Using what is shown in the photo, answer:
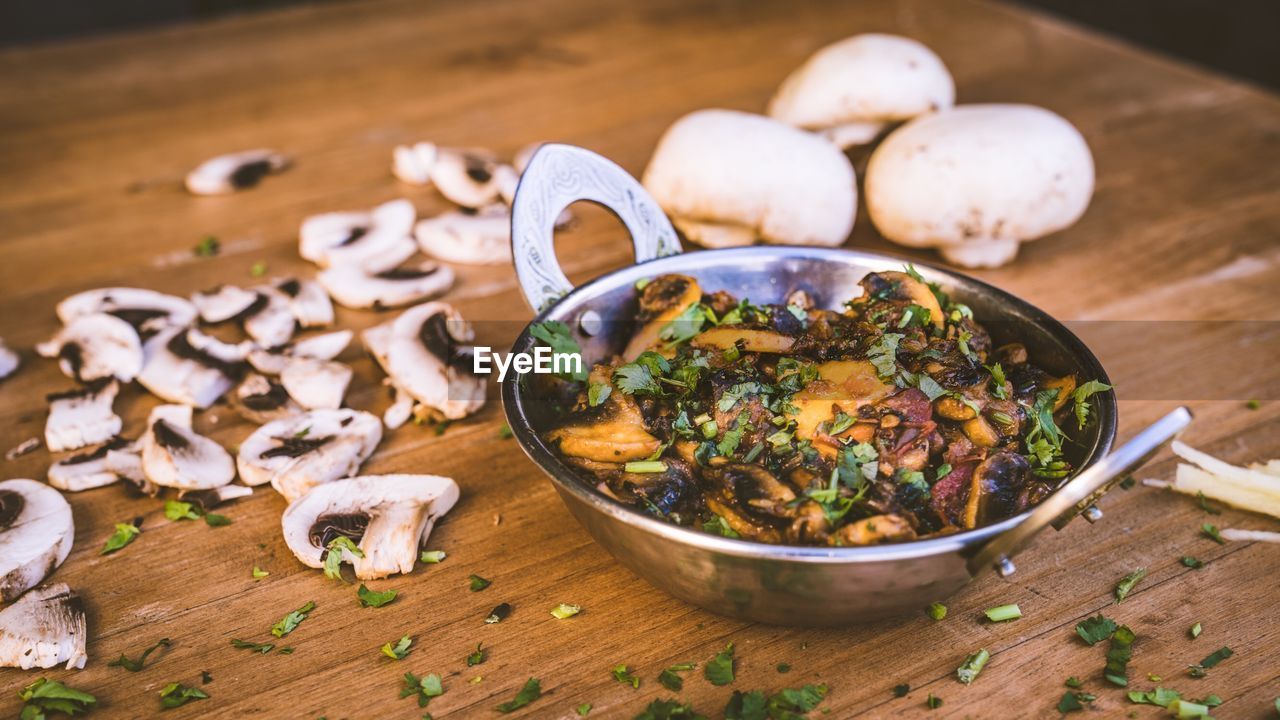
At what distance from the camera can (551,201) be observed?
1974mm

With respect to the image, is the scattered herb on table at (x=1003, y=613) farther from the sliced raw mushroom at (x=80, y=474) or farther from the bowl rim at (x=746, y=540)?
the sliced raw mushroom at (x=80, y=474)

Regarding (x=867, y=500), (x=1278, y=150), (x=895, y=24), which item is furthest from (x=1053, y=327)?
(x=895, y=24)

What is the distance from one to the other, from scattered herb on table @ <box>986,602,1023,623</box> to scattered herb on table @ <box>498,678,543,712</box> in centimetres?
74

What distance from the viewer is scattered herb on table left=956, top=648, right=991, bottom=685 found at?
4.92 feet

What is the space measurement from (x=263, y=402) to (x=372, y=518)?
56 centimetres

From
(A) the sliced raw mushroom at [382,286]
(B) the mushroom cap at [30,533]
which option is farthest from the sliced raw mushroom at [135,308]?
(B) the mushroom cap at [30,533]

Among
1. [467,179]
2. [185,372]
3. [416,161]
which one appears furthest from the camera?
[416,161]

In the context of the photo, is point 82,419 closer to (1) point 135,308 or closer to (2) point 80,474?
(2) point 80,474

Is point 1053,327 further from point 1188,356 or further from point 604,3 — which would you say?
point 604,3

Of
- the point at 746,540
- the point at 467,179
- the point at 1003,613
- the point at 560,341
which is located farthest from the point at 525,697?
the point at 467,179

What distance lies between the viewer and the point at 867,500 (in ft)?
4.84

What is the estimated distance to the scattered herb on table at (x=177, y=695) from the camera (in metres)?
1.50

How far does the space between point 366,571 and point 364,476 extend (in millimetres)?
264

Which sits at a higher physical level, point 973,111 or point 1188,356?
point 973,111
